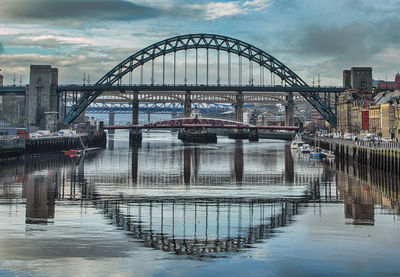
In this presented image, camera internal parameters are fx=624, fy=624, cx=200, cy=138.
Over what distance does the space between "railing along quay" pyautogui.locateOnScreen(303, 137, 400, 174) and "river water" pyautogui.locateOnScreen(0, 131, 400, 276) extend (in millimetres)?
7723

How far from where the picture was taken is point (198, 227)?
32000mm

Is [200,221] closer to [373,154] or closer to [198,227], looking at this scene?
[198,227]

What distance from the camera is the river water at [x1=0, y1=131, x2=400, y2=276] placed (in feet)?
78.6

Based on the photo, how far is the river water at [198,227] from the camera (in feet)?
78.6

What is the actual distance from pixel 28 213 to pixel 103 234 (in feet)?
28.3

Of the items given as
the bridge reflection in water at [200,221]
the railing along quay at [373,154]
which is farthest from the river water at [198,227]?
the railing along quay at [373,154]

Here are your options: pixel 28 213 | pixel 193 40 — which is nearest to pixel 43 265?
pixel 28 213

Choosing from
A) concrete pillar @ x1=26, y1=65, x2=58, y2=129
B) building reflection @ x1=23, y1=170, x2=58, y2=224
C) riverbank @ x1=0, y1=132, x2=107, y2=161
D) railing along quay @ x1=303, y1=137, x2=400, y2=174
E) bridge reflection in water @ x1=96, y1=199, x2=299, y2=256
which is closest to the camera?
bridge reflection in water @ x1=96, y1=199, x2=299, y2=256

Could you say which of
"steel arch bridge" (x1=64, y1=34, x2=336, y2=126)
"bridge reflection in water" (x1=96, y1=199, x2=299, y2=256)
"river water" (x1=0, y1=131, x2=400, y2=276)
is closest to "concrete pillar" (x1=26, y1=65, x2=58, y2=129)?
"steel arch bridge" (x1=64, y1=34, x2=336, y2=126)

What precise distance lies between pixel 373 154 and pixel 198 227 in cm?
4943

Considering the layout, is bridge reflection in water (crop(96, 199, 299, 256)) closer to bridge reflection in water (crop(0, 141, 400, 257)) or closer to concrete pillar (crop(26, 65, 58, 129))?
bridge reflection in water (crop(0, 141, 400, 257))

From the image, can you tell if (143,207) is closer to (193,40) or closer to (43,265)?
→ (43,265)

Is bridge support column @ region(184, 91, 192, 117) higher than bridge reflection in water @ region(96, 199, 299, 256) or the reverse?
higher

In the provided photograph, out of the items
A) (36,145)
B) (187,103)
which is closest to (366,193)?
(36,145)
